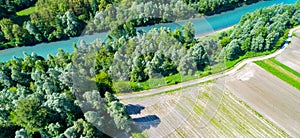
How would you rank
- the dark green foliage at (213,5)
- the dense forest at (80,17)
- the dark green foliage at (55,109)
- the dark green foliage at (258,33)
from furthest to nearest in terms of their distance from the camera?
the dark green foliage at (213,5) < the dense forest at (80,17) < the dark green foliage at (258,33) < the dark green foliage at (55,109)

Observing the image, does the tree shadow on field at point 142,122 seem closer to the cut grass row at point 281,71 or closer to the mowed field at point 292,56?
the cut grass row at point 281,71

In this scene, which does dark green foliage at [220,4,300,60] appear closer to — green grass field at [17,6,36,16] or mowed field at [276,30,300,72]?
mowed field at [276,30,300,72]

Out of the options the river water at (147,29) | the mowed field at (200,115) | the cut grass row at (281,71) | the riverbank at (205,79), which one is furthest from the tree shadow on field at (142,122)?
the cut grass row at (281,71)

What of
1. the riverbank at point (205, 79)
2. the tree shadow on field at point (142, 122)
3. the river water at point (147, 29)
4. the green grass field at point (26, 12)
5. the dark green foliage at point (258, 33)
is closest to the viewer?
the tree shadow on field at point (142, 122)

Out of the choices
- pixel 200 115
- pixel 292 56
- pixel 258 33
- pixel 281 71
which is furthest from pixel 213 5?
pixel 200 115

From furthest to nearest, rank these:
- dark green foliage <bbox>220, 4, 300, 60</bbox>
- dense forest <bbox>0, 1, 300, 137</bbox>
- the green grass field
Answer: the green grass field, dark green foliage <bbox>220, 4, 300, 60</bbox>, dense forest <bbox>0, 1, 300, 137</bbox>

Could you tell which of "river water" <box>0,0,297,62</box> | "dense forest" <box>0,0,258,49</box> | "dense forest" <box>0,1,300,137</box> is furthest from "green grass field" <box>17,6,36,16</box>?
"river water" <box>0,0,297,62</box>
